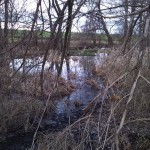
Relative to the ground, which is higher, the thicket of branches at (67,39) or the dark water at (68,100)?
the thicket of branches at (67,39)

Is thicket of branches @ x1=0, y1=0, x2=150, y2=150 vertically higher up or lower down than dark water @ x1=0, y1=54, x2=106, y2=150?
higher up

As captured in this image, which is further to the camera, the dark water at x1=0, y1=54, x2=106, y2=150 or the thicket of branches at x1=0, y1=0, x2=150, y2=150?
the dark water at x1=0, y1=54, x2=106, y2=150

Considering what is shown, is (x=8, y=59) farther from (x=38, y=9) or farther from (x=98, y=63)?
(x=98, y=63)

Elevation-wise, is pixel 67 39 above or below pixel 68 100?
above

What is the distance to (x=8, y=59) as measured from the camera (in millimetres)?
7258

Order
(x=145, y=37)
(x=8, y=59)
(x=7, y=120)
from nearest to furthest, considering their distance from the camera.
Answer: (x=145, y=37)
(x=8, y=59)
(x=7, y=120)

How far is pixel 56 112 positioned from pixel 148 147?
11.0 feet

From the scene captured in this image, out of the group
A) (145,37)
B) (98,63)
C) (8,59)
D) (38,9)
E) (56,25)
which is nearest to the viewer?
(145,37)

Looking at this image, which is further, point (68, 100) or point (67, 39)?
point (68, 100)

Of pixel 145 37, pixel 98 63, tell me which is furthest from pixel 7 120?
pixel 98 63

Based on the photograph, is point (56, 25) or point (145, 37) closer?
point (145, 37)

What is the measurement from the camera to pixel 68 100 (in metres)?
10.6

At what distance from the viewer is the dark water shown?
7535 millimetres

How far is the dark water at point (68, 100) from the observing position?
754cm
